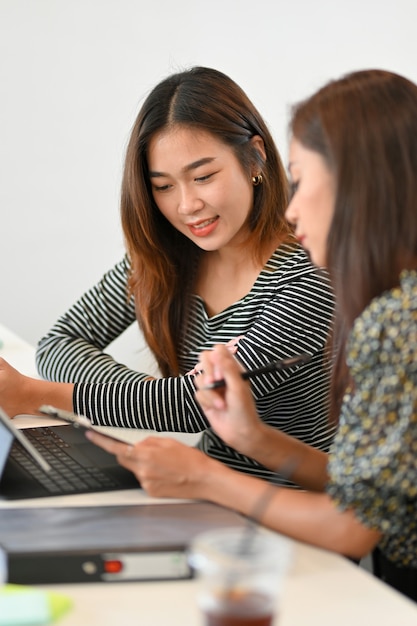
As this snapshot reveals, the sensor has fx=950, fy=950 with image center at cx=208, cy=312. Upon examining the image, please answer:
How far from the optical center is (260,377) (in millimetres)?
1646

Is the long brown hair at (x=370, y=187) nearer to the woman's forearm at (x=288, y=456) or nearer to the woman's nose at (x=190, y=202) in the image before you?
the woman's forearm at (x=288, y=456)

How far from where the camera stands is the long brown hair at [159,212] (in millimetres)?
1746

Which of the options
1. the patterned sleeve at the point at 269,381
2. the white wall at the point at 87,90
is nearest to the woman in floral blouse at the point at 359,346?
the patterned sleeve at the point at 269,381

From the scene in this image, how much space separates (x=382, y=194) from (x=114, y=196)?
99.8 inches

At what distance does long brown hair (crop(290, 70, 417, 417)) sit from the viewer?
1.09m

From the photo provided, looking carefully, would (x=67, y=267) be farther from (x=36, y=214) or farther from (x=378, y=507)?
(x=378, y=507)

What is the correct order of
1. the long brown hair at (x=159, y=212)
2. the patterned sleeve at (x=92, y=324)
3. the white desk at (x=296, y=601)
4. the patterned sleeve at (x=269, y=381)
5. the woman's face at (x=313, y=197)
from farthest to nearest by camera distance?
the patterned sleeve at (x=92, y=324) → the long brown hair at (x=159, y=212) → the patterned sleeve at (x=269, y=381) → the woman's face at (x=313, y=197) → the white desk at (x=296, y=601)

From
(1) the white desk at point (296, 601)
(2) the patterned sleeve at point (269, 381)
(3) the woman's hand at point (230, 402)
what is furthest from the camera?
(2) the patterned sleeve at point (269, 381)

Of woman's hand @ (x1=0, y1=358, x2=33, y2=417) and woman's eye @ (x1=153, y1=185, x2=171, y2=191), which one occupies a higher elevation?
woman's eye @ (x1=153, y1=185, x2=171, y2=191)

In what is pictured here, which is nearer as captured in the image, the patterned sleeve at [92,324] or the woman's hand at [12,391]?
the woman's hand at [12,391]

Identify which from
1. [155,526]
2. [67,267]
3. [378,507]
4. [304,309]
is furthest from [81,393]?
[67,267]

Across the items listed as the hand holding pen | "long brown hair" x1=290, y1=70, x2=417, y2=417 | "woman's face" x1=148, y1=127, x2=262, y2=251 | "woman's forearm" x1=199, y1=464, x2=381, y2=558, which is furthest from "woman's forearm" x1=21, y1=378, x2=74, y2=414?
"long brown hair" x1=290, y1=70, x2=417, y2=417

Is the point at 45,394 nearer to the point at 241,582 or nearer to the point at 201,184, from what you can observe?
the point at 201,184

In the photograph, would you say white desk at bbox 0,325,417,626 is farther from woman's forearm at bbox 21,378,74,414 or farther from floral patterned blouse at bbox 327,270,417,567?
Answer: woman's forearm at bbox 21,378,74,414
